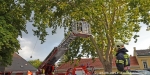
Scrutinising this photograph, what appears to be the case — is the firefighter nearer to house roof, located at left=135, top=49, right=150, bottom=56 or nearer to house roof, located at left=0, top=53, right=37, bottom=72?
house roof, located at left=0, top=53, right=37, bottom=72

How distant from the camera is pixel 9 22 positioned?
1533 cm

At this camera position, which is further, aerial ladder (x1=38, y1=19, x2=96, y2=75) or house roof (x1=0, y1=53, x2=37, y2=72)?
house roof (x1=0, y1=53, x2=37, y2=72)

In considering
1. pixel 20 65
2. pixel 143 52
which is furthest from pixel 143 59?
pixel 20 65

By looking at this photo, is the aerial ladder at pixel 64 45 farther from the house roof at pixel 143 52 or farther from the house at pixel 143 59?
the house roof at pixel 143 52

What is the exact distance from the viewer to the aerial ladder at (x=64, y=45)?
13.3m

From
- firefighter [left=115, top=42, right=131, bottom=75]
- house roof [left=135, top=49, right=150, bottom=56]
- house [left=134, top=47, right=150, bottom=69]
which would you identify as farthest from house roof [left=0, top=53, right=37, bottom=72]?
firefighter [left=115, top=42, right=131, bottom=75]

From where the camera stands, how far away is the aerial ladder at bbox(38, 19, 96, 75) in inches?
522

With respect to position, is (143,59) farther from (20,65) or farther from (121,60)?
(121,60)

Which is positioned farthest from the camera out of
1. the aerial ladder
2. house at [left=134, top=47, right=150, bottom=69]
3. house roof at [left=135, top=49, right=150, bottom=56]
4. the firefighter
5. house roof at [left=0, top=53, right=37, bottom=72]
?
house roof at [left=135, top=49, right=150, bottom=56]

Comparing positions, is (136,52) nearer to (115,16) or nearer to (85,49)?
(85,49)

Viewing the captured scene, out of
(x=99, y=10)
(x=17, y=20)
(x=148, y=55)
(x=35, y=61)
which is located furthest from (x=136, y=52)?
(x=35, y=61)

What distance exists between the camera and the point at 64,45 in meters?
14.9

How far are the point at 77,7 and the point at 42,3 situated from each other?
3716 millimetres

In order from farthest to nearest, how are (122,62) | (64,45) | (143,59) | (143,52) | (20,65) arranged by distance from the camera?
(143,52) < (143,59) < (20,65) < (64,45) < (122,62)
